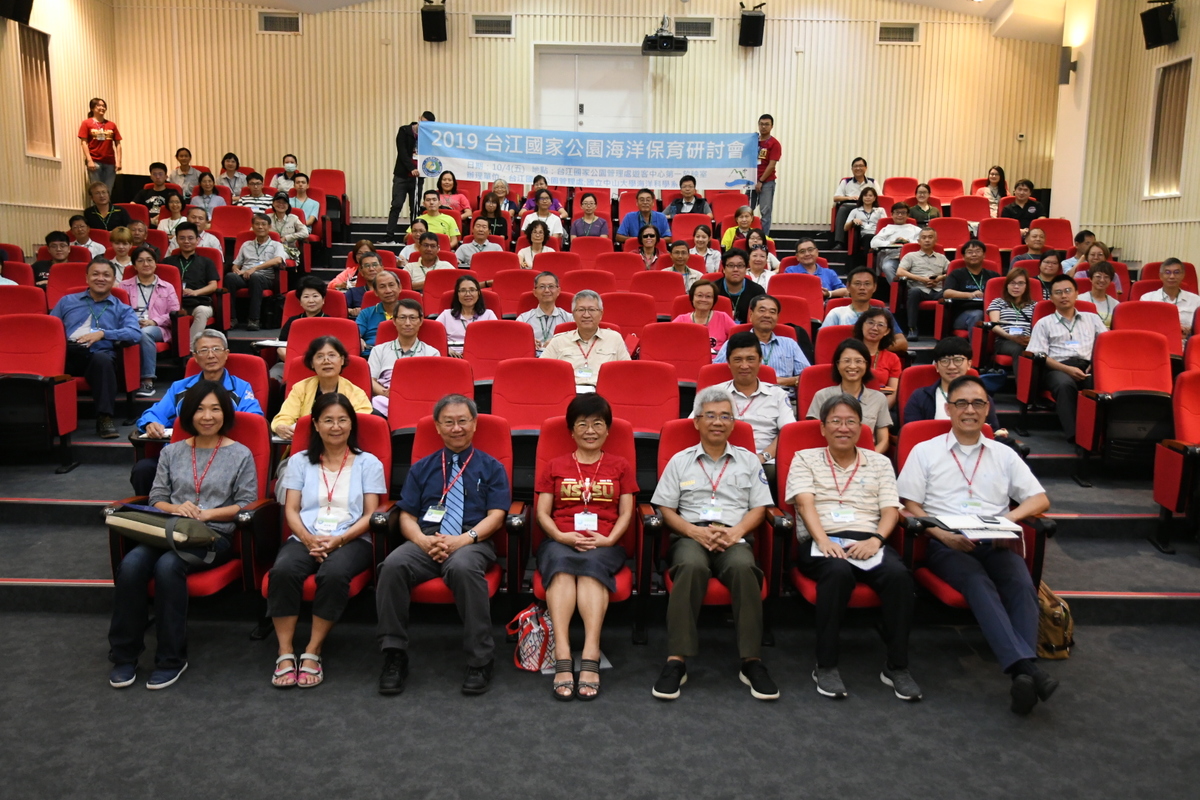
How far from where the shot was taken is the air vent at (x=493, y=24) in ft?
33.4

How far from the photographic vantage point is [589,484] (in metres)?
3.15

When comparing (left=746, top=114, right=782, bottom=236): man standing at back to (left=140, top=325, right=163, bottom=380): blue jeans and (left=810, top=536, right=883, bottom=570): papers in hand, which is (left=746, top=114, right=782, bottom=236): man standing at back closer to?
(left=140, top=325, right=163, bottom=380): blue jeans

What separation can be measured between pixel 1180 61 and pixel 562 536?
7534 millimetres

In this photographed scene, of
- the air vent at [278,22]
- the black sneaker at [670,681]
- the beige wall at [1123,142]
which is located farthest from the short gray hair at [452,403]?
the air vent at [278,22]

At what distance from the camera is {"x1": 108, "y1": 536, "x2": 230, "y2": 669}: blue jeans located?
112 inches

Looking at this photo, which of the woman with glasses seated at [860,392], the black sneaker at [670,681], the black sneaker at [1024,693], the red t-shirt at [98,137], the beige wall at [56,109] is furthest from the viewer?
the red t-shirt at [98,137]

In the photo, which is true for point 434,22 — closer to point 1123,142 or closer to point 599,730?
point 1123,142

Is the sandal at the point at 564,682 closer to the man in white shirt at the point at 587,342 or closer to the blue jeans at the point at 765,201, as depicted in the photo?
the man in white shirt at the point at 587,342

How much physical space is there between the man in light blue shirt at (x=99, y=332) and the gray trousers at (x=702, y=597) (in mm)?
3263

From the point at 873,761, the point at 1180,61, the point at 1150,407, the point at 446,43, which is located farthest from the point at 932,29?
the point at 873,761

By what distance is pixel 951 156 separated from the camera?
10.3 metres

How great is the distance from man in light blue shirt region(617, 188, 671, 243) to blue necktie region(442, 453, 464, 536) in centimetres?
486

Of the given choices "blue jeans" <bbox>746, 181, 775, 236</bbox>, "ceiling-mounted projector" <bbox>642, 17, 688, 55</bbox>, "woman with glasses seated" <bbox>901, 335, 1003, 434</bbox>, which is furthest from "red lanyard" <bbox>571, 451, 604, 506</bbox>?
"ceiling-mounted projector" <bbox>642, 17, 688, 55</bbox>

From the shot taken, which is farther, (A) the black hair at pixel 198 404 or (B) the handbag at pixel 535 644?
(A) the black hair at pixel 198 404
